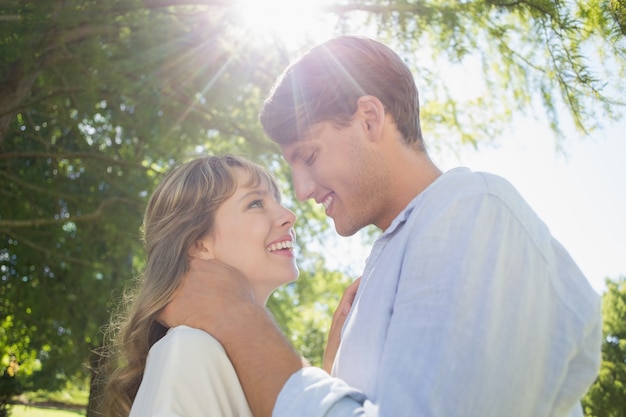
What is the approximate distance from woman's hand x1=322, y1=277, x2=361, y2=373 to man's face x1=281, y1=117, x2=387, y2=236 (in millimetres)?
218

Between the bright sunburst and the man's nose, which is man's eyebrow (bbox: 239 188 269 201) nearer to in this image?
the man's nose

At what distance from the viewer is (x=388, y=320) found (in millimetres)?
1509

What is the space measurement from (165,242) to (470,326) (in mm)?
1743

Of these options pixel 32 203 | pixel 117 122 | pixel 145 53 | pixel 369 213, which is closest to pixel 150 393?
pixel 369 213

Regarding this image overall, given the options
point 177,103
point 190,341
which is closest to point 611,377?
point 177,103

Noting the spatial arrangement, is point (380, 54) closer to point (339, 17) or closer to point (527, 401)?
point (527, 401)

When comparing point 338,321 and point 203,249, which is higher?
point 203,249

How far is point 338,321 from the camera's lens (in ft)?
7.68

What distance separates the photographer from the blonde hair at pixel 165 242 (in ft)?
8.50

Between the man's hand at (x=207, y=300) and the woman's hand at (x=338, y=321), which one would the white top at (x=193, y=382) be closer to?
the man's hand at (x=207, y=300)

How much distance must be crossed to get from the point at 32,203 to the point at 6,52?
3.39 metres

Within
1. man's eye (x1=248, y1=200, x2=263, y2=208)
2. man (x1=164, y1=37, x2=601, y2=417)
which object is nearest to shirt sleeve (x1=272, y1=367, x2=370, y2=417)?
man (x1=164, y1=37, x2=601, y2=417)

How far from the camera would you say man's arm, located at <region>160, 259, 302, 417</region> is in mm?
1748

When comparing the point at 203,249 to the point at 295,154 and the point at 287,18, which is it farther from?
the point at 287,18
